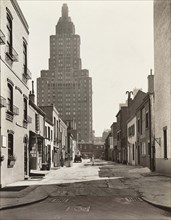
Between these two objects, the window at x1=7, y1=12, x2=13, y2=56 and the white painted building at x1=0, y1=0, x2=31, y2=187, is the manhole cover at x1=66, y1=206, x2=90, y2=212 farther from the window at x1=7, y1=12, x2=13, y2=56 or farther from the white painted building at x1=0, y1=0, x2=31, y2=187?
the window at x1=7, y1=12, x2=13, y2=56

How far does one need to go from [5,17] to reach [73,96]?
159 m

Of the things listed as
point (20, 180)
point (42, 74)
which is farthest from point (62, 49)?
point (20, 180)

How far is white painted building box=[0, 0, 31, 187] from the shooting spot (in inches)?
698

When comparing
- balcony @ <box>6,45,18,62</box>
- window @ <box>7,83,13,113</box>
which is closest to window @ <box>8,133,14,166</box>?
window @ <box>7,83,13,113</box>

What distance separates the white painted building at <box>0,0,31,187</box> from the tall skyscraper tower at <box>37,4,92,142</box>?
146144 mm

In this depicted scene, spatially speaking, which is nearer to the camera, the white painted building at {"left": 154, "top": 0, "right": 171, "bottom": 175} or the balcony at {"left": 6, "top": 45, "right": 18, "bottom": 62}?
the balcony at {"left": 6, "top": 45, "right": 18, "bottom": 62}

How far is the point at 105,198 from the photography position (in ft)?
46.3

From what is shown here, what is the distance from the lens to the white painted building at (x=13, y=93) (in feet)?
58.1

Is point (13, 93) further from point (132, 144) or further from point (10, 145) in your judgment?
point (132, 144)

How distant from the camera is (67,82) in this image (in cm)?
17900

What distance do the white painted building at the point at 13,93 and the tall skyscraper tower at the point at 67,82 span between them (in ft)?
479

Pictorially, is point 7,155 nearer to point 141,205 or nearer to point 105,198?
point 105,198

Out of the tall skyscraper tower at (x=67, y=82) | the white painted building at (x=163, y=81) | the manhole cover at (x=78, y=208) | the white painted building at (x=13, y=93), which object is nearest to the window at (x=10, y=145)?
the white painted building at (x=13, y=93)

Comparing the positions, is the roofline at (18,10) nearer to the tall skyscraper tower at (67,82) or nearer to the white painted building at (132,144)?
the white painted building at (132,144)
